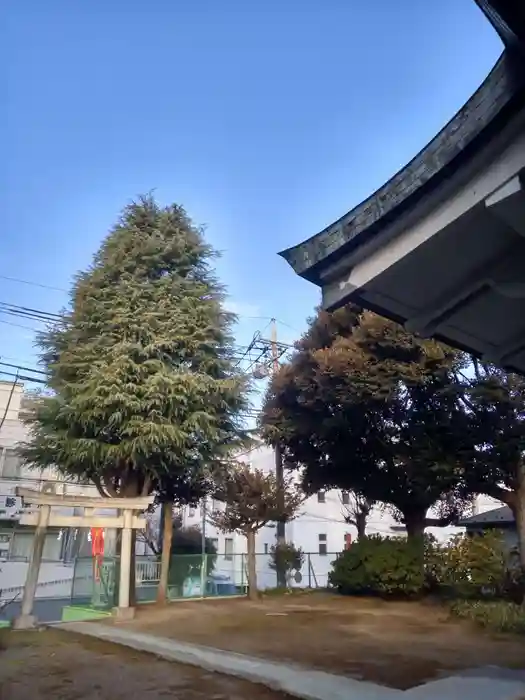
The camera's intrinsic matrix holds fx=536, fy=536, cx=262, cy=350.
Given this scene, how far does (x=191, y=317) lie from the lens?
46.5 ft

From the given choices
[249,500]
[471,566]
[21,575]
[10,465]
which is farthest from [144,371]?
[10,465]

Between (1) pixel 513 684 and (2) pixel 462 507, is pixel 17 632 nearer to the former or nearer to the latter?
(1) pixel 513 684

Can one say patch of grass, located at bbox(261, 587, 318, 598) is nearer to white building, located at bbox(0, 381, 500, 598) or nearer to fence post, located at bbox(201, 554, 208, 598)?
white building, located at bbox(0, 381, 500, 598)

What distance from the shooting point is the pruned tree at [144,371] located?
41.8ft

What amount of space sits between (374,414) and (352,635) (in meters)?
6.52

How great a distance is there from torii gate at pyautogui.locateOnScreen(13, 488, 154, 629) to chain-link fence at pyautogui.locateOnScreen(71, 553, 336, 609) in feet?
4.86

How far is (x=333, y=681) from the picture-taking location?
16.4 feet

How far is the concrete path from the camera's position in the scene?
4504mm

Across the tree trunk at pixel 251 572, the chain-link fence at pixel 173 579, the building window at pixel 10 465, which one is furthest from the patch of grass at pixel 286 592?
the building window at pixel 10 465

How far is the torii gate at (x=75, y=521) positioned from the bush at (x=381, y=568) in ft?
20.0

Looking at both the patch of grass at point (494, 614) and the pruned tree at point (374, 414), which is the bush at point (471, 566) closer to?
the patch of grass at point (494, 614)

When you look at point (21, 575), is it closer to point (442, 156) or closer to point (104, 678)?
point (104, 678)

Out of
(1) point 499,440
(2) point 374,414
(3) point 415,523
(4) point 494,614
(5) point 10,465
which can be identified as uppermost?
(5) point 10,465

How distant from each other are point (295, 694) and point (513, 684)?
2.02 m
